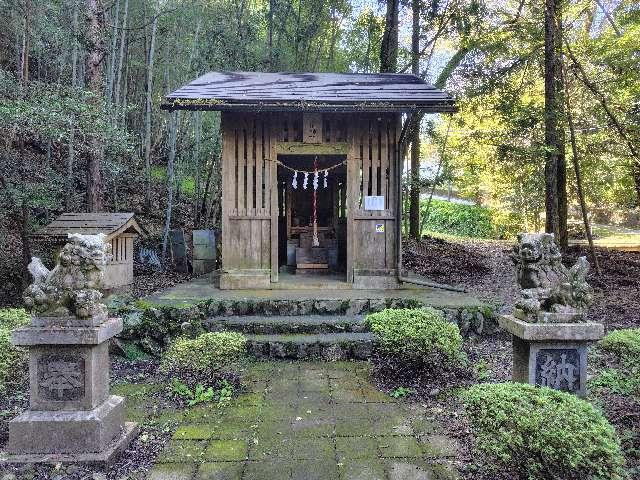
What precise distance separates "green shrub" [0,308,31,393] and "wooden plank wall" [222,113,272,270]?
12.4 ft

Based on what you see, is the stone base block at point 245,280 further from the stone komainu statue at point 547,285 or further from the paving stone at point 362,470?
the stone komainu statue at point 547,285

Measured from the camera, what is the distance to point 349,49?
1647cm

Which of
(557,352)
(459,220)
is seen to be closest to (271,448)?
(557,352)

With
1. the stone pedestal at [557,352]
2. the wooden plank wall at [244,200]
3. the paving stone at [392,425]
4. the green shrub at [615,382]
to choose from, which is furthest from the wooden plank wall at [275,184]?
the stone pedestal at [557,352]

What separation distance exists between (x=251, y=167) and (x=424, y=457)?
6248mm

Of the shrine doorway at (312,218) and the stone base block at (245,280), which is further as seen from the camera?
the shrine doorway at (312,218)

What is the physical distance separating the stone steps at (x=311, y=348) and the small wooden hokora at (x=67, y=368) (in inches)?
102

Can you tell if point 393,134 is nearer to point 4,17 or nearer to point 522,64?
point 522,64

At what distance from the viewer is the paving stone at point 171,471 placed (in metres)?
3.38

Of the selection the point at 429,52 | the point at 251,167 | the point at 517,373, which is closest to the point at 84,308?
the point at 517,373

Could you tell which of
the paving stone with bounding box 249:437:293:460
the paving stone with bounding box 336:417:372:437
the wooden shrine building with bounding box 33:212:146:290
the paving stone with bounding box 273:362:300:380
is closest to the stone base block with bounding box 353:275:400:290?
the paving stone with bounding box 273:362:300:380

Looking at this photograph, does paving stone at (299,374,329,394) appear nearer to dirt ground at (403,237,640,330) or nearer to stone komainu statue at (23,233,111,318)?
stone komainu statue at (23,233,111,318)

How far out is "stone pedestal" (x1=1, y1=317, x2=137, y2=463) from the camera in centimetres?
364

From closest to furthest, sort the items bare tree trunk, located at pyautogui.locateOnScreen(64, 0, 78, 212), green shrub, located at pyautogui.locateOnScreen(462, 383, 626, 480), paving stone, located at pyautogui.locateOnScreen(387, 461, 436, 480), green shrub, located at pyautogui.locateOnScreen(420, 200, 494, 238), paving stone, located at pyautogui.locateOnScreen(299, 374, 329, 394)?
green shrub, located at pyautogui.locateOnScreen(462, 383, 626, 480), paving stone, located at pyautogui.locateOnScreen(387, 461, 436, 480), paving stone, located at pyautogui.locateOnScreen(299, 374, 329, 394), bare tree trunk, located at pyautogui.locateOnScreen(64, 0, 78, 212), green shrub, located at pyautogui.locateOnScreen(420, 200, 494, 238)
